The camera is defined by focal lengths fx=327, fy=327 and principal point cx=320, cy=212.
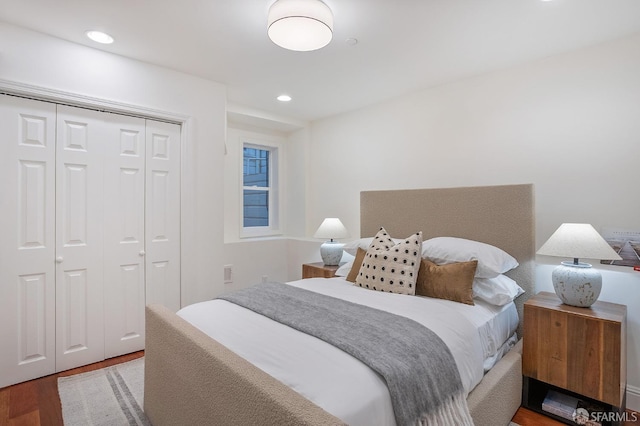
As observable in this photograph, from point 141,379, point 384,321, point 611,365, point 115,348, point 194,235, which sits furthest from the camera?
point 194,235

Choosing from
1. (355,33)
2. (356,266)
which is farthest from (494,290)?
(355,33)

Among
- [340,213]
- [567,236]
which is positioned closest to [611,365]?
[567,236]

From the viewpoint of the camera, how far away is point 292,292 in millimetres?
2176

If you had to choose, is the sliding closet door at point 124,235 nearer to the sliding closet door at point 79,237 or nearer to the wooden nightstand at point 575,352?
the sliding closet door at point 79,237

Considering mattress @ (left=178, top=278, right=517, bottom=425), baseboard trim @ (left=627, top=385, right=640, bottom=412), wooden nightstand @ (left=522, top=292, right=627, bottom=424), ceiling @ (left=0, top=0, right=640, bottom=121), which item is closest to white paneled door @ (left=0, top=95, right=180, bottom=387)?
ceiling @ (left=0, top=0, right=640, bottom=121)

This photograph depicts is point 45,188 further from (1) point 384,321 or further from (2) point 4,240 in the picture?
(1) point 384,321

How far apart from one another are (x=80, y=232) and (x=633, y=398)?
400cm

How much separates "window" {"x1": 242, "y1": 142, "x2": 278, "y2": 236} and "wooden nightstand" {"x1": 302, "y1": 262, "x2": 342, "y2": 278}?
4.08 ft

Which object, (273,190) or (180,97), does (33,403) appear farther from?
(273,190)

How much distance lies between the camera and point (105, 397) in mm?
2127

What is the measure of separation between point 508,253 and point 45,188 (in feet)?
11.4

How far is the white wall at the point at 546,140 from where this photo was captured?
2.17 m

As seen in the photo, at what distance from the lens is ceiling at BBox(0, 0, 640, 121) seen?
1.94m

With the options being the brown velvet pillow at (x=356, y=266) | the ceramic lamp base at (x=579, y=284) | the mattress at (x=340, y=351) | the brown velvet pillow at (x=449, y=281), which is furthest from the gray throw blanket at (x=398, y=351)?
the ceramic lamp base at (x=579, y=284)
